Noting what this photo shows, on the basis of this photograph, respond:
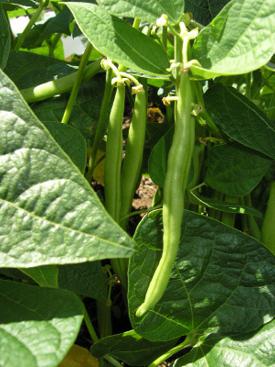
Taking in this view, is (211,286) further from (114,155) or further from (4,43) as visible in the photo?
(4,43)

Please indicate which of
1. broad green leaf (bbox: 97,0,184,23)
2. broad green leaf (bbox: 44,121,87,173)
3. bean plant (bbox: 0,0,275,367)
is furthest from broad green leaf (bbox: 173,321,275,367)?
broad green leaf (bbox: 97,0,184,23)

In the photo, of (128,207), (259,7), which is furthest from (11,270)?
(259,7)

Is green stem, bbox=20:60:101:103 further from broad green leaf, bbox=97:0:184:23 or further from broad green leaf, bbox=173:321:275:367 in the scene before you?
broad green leaf, bbox=173:321:275:367

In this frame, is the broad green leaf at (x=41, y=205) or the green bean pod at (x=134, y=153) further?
the green bean pod at (x=134, y=153)

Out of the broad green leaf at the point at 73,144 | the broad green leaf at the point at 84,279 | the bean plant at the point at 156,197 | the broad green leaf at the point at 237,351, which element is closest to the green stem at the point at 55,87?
the bean plant at the point at 156,197

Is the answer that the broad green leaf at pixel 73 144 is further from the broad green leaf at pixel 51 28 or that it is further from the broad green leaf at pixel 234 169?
the broad green leaf at pixel 51 28
